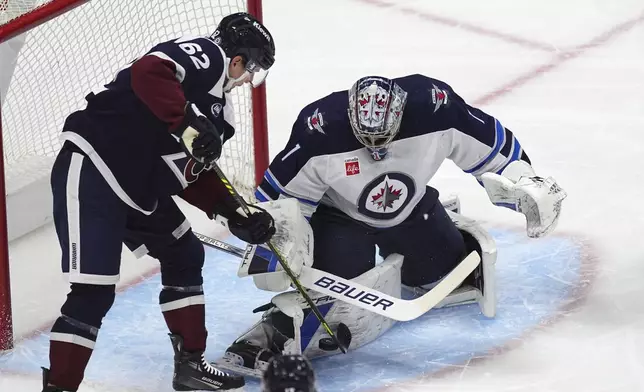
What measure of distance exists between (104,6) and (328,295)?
4.65ft

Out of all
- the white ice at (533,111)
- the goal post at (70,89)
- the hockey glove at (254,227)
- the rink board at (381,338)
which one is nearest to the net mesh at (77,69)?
the goal post at (70,89)

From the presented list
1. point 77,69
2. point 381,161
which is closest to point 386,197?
point 381,161

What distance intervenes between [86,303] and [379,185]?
33.2 inches

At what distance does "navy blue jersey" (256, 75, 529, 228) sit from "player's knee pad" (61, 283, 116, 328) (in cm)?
61

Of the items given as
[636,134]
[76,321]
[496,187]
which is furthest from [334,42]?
[76,321]

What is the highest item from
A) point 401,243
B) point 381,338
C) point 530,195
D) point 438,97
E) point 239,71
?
point 239,71

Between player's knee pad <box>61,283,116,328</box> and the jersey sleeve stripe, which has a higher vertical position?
the jersey sleeve stripe

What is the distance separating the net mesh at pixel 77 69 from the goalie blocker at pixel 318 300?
1.05 metres

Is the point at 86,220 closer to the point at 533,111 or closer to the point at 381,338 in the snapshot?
the point at 381,338

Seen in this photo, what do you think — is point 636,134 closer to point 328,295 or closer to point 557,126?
point 557,126

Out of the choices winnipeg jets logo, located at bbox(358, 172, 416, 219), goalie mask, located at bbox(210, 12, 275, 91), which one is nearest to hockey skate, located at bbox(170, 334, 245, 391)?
winnipeg jets logo, located at bbox(358, 172, 416, 219)

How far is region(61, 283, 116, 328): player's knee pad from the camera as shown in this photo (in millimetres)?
3139

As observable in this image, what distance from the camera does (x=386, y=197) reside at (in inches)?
139

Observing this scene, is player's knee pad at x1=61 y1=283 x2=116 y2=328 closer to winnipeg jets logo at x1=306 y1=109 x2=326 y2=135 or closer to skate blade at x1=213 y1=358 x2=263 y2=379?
skate blade at x1=213 y1=358 x2=263 y2=379
